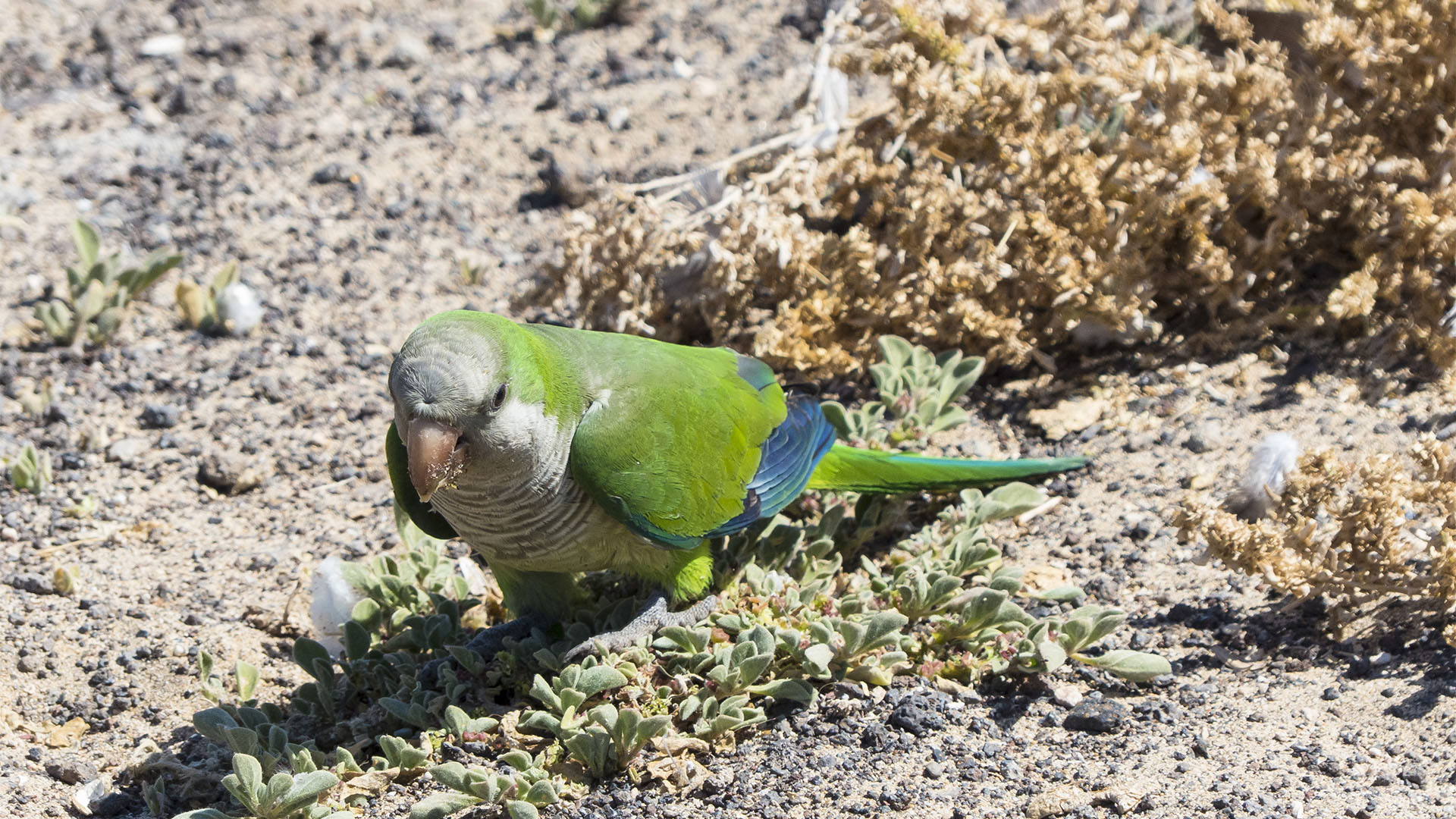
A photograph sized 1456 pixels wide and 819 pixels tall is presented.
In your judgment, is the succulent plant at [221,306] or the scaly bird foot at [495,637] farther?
the succulent plant at [221,306]

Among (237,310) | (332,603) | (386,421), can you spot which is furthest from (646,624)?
(237,310)

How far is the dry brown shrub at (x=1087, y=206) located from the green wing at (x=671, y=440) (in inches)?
35.9

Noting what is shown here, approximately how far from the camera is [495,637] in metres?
4.15

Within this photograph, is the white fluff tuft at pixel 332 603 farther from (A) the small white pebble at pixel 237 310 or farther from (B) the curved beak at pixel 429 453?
(A) the small white pebble at pixel 237 310

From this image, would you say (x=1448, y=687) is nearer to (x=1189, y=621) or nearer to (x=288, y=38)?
(x=1189, y=621)

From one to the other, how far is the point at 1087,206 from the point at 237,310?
12.4 feet

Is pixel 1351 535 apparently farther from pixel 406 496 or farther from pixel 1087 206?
pixel 406 496

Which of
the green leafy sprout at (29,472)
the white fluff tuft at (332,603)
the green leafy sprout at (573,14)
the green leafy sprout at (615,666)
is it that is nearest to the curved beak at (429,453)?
the green leafy sprout at (615,666)

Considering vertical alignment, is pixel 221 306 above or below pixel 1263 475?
Result: below

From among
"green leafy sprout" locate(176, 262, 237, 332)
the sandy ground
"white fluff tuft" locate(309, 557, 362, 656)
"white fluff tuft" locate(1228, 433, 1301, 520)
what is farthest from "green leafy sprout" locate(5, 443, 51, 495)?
"white fluff tuft" locate(1228, 433, 1301, 520)

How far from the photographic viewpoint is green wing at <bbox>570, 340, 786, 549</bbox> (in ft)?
11.9

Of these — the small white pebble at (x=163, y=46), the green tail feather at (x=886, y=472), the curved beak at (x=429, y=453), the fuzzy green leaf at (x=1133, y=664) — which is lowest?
the fuzzy green leaf at (x=1133, y=664)

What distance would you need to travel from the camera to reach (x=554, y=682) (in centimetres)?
353

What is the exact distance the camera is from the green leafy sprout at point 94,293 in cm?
555
